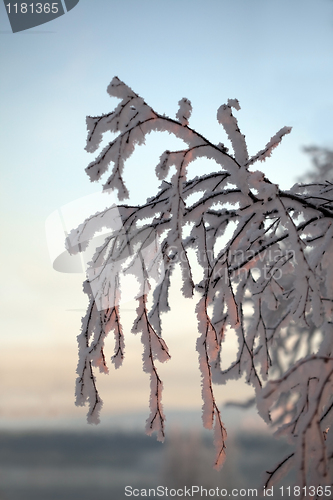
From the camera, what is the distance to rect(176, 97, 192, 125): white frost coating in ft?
5.17

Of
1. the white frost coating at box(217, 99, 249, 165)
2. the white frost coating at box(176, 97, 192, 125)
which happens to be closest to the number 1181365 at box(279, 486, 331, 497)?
the white frost coating at box(217, 99, 249, 165)

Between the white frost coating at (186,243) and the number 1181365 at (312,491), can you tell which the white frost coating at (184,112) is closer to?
the white frost coating at (186,243)

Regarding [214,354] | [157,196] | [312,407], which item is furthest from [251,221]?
[312,407]

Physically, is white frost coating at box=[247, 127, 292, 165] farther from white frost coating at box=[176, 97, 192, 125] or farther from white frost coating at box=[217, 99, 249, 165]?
white frost coating at box=[176, 97, 192, 125]

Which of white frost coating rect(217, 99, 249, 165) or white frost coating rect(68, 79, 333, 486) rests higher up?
white frost coating rect(217, 99, 249, 165)

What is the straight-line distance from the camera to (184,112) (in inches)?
62.4

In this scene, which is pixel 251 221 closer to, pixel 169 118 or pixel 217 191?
pixel 217 191

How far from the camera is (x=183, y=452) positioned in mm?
10594

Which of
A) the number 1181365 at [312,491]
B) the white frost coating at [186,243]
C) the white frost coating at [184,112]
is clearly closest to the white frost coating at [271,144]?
the white frost coating at [186,243]

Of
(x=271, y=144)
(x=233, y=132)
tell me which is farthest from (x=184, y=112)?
(x=271, y=144)

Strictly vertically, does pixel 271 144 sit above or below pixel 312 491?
above

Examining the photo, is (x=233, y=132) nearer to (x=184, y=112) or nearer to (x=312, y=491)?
(x=184, y=112)

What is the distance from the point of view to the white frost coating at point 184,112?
1575mm

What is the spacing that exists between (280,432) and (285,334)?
5745 millimetres
